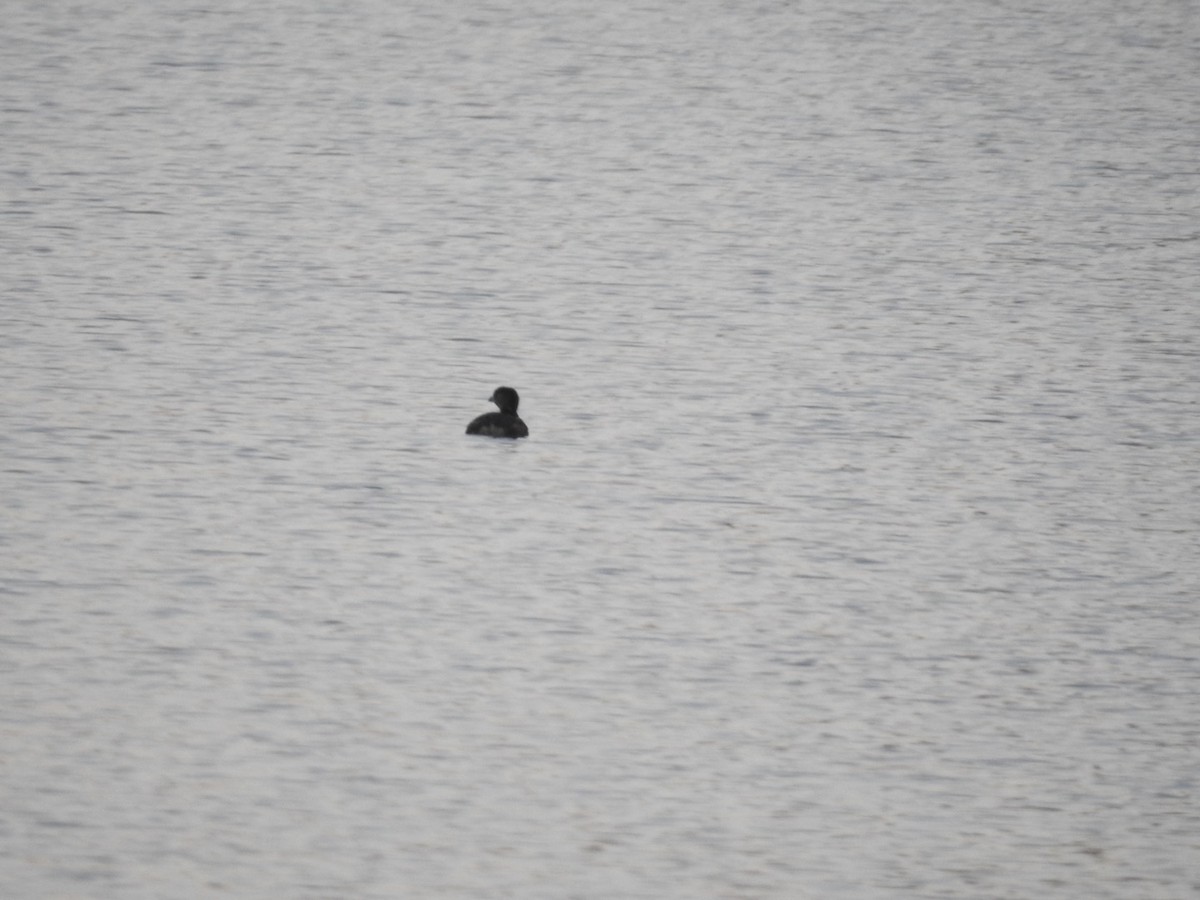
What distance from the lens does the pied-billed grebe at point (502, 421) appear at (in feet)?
46.2

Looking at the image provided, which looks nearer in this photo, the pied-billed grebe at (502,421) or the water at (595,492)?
the water at (595,492)

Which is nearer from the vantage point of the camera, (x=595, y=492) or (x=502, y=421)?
(x=595, y=492)

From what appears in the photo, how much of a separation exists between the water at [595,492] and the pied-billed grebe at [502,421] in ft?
0.39

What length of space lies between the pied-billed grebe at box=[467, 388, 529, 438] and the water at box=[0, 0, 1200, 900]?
0.12 metres

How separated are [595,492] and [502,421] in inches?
45.9

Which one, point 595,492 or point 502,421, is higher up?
point 502,421

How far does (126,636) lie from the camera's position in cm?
1026

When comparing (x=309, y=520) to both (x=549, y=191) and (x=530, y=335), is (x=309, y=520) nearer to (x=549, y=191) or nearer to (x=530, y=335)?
(x=530, y=335)

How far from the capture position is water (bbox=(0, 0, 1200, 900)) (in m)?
8.64

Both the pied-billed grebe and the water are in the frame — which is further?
the pied-billed grebe

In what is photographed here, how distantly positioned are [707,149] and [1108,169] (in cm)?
474

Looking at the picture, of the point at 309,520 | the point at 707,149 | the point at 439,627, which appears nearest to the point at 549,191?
the point at 707,149

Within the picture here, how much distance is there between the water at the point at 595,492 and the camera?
28.3 feet

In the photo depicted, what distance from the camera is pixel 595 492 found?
13.2 m
